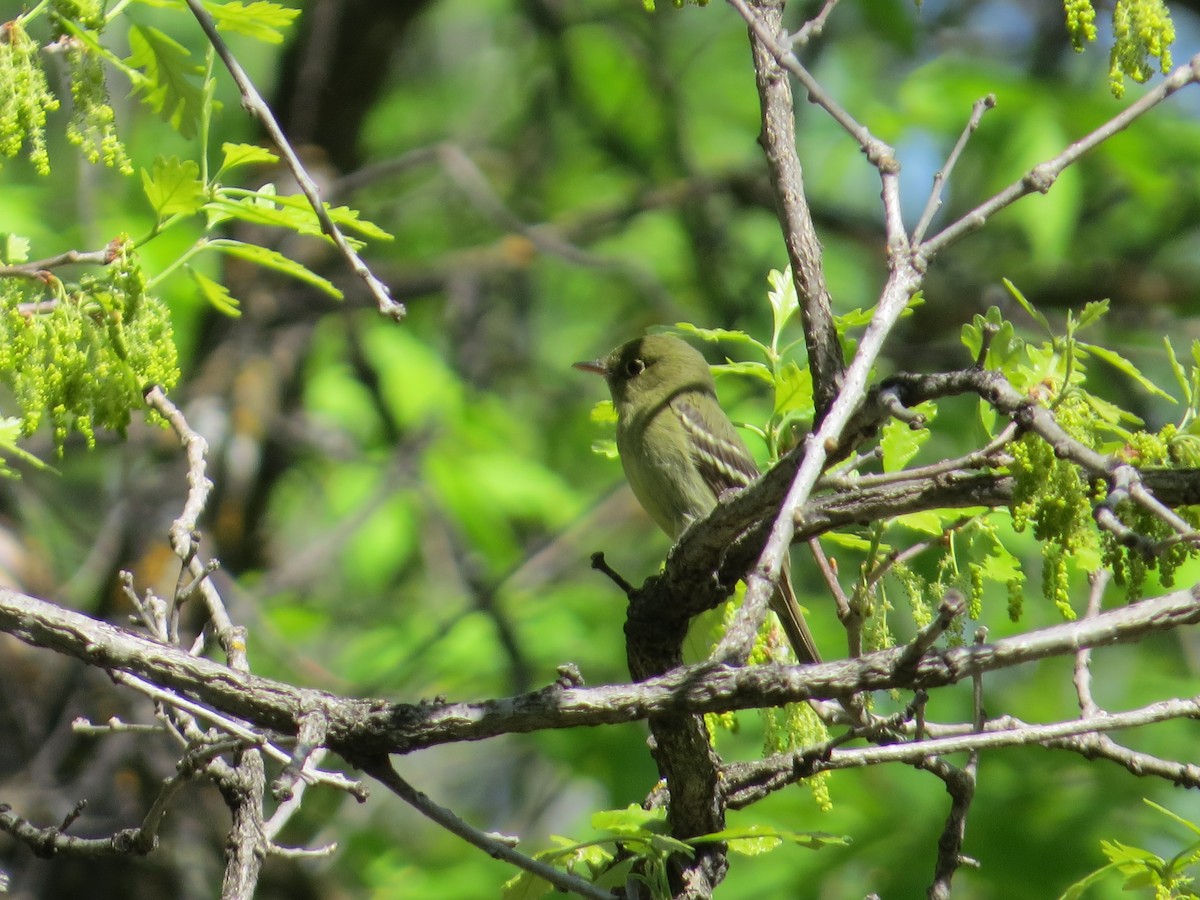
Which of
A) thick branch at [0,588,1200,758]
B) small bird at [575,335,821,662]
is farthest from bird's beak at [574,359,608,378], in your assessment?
thick branch at [0,588,1200,758]

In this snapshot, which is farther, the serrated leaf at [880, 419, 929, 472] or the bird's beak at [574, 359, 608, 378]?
the bird's beak at [574, 359, 608, 378]

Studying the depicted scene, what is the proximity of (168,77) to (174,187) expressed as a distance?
324 millimetres

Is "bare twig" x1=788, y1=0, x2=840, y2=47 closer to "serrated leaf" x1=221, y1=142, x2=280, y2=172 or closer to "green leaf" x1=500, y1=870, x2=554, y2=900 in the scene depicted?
"serrated leaf" x1=221, y1=142, x2=280, y2=172

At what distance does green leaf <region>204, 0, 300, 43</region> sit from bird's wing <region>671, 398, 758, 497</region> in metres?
2.58

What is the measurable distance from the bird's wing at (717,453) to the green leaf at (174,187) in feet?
8.65

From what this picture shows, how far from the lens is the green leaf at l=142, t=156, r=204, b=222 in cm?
254

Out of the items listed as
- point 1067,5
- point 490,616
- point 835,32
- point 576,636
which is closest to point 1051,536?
point 1067,5

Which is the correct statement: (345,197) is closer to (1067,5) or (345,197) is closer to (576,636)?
(576,636)

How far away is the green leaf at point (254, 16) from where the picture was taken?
2.64m

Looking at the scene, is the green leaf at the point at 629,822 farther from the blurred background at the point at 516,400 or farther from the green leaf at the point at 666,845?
the blurred background at the point at 516,400

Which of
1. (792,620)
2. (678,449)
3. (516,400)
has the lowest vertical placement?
(516,400)

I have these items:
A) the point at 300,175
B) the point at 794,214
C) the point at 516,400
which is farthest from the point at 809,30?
the point at 516,400

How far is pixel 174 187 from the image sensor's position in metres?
2.57

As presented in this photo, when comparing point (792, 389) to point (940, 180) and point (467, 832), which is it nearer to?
point (940, 180)
